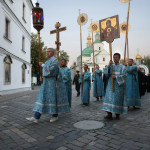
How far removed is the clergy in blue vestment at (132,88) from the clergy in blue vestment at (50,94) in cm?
309

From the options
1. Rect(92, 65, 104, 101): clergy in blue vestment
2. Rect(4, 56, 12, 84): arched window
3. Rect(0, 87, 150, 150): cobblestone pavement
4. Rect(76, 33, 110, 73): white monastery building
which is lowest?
Rect(0, 87, 150, 150): cobblestone pavement

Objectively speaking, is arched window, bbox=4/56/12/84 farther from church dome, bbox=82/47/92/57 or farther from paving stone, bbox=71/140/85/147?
church dome, bbox=82/47/92/57

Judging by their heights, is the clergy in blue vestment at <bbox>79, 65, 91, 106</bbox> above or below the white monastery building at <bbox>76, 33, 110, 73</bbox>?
below

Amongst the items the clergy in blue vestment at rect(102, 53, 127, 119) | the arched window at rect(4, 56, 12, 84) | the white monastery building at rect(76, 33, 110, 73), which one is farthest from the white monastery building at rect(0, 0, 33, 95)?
the white monastery building at rect(76, 33, 110, 73)

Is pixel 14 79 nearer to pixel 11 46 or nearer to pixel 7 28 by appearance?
pixel 11 46

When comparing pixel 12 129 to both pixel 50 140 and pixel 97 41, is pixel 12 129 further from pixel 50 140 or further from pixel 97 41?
pixel 97 41

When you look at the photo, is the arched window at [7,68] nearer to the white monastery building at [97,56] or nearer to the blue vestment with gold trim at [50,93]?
the blue vestment with gold trim at [50,93]

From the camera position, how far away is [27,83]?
60.8 feet

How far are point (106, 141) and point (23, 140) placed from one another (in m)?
1.57

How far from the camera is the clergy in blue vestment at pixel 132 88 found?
617 centimetres

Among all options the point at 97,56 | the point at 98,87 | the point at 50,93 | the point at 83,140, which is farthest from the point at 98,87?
the point at 97,56

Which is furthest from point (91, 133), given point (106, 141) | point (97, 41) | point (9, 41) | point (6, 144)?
point (97, 41)

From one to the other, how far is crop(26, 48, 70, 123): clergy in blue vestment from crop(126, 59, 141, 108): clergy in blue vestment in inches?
122

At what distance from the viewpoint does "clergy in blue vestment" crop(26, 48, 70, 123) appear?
4141 millimetres
